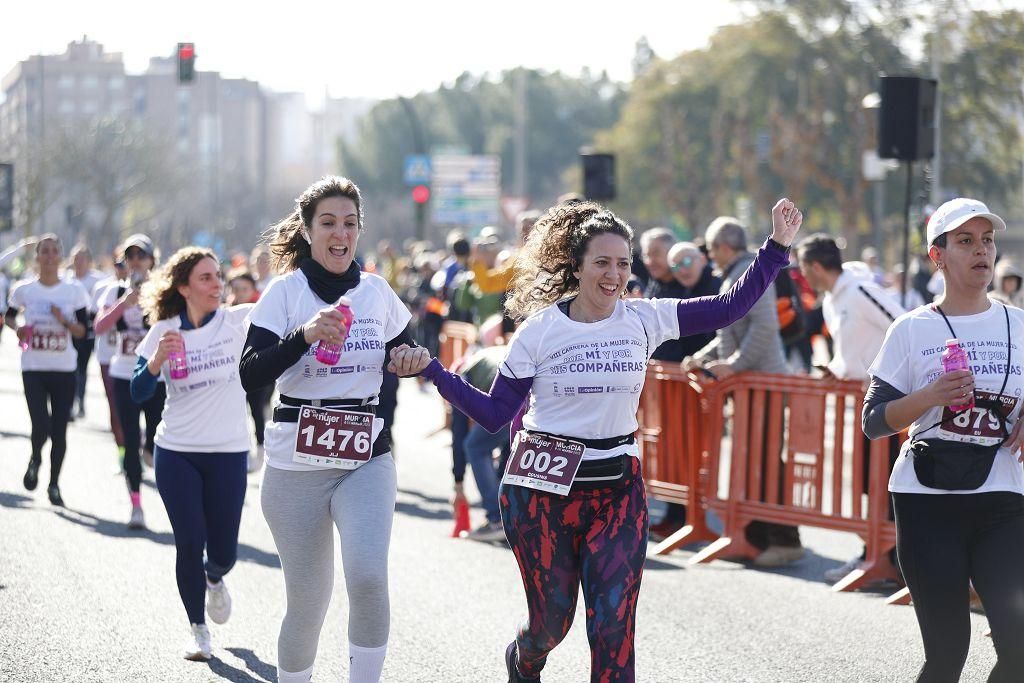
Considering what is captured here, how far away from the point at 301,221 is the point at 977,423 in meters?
2.37

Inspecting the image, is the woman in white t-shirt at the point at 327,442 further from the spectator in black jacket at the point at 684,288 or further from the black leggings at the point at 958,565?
the spectator in black jacket at the point at 684,288

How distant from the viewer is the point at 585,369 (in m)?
5.18

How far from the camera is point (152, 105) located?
13950cm

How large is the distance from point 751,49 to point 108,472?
47911 mm

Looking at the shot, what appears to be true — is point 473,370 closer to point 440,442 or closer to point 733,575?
point 733,575

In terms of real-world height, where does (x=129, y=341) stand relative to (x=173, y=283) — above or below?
below

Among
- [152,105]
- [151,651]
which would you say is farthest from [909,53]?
[152,105]

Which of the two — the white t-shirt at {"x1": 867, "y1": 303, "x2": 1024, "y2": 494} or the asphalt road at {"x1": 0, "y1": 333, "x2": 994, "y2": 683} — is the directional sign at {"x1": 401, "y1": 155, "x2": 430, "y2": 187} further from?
the white t-shirt at {"x1": 867, "y1": 303, "x2": 1024, "y2": 494}

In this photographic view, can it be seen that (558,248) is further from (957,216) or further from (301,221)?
(957,216)

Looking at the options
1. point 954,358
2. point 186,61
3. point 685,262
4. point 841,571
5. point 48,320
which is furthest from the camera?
point 186,61

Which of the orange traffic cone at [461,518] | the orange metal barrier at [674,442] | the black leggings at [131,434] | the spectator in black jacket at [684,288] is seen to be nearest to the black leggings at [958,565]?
the orange metal barrier at [674,442]

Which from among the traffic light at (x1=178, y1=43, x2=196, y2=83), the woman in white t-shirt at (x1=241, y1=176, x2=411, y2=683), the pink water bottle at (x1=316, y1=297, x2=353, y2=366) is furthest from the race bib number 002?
the traffic light at (x1=178, y1=43, x2=196, y2=83)

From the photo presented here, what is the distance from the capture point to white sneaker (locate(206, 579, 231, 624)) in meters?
7.30

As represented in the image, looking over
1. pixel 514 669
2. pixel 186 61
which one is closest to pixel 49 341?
pixel 514 669
